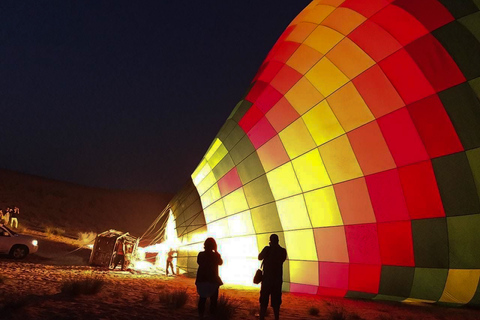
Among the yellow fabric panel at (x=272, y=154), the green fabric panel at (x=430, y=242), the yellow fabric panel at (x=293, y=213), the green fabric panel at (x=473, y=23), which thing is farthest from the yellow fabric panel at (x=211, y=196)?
the green fabric panel at (x=473, y=23)

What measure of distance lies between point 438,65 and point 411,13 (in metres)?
1.26

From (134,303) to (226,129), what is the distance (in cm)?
466

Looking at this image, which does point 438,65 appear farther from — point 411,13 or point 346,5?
point 346,5

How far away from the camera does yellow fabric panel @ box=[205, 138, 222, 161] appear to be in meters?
9.20

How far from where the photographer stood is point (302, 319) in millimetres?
5691

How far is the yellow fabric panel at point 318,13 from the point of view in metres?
8.38

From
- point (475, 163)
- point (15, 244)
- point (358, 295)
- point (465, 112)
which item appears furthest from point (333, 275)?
point (15, 244)

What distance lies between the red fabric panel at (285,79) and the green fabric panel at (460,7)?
3.01 m

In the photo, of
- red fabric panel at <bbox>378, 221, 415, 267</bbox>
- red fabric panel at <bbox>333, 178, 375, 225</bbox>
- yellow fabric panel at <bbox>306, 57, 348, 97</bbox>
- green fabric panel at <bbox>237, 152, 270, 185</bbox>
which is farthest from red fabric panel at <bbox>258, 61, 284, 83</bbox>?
red fabric panel at <bbox>378, 221, 415, 267</bbox>

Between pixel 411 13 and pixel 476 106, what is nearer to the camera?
pixel 476 106

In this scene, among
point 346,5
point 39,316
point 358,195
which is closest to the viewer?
point 39,316

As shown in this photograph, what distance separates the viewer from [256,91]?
29.4 ft

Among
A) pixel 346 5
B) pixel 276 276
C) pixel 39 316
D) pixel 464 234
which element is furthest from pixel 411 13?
pixel 39 316

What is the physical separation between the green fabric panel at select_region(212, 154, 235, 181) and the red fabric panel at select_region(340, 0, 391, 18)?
168 inches
